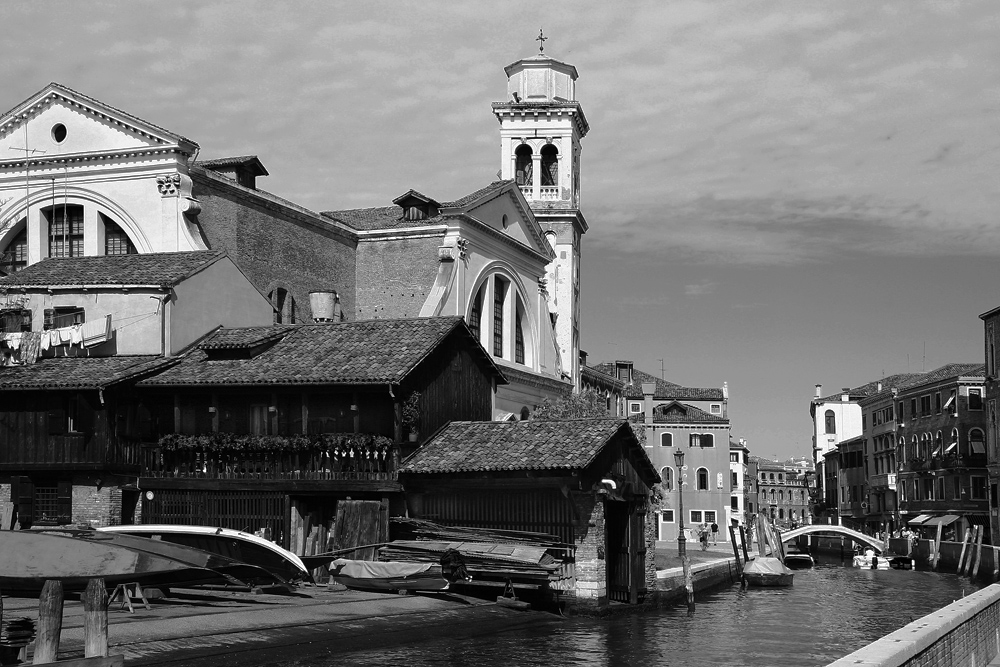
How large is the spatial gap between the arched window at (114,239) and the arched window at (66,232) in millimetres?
914

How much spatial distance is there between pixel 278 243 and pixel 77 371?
478 inches

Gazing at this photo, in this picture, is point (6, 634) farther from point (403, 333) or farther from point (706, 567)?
point (706, 567)

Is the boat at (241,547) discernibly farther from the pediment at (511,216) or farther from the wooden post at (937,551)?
the wooden post at (937,551)

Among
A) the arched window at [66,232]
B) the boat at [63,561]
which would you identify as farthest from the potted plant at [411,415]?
the arched window at [66,232]

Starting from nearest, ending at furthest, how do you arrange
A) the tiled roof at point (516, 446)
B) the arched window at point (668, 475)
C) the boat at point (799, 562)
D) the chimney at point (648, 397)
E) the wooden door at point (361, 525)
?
the tiled roof at point (516, 446) → the wooden door at point (361, 525) → the boat at point (799, 562) → the arched window at point (668, 475) → the chimney at point (648, 397)

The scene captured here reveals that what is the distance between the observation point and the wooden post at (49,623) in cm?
1323

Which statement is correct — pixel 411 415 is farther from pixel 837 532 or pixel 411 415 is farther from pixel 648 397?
pixel 648 397

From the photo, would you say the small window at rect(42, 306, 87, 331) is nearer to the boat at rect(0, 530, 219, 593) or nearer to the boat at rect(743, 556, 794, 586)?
the boat at rect(0, 530, 219, 593)

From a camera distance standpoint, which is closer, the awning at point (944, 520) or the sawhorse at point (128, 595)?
the sawhorse at point (128, 595)

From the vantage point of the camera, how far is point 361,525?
26922 mm

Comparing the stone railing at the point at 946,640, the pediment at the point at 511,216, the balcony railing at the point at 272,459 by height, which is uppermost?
the pediment at the point at 511,216

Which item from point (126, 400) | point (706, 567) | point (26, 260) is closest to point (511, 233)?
point (706, 567)

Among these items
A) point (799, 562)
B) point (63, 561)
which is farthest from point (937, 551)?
point (63, 561)

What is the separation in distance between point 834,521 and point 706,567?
6279 centimetres
